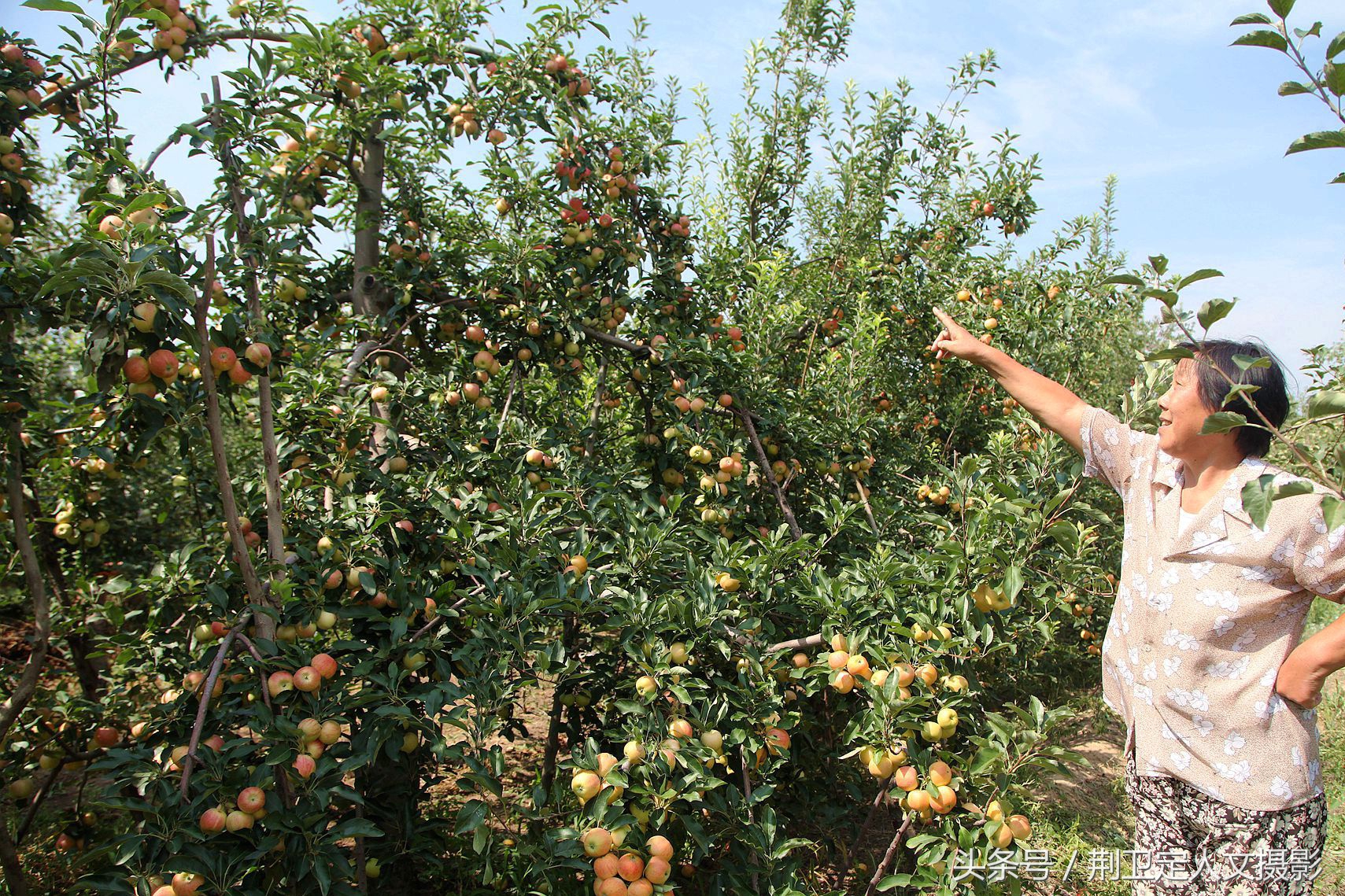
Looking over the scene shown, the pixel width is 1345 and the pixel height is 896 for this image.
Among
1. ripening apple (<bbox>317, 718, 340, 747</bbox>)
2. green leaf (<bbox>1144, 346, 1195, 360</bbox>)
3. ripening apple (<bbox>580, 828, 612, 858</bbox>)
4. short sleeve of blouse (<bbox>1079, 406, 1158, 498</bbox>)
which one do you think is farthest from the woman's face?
ripening apple (<bbox>317, 718, 340, 747</bbox>)

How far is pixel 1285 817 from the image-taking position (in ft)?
4.84

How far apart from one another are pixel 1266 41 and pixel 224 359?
5.51ft

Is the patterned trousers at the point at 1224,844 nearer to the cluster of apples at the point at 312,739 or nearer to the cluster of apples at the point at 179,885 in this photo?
the cluster of apples at the point at 312,739

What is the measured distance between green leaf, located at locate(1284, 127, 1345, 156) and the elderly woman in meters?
0.60

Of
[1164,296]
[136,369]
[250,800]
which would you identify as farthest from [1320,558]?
[136,369]

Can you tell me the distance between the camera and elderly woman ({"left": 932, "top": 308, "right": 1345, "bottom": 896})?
142cm

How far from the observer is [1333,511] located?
87cm

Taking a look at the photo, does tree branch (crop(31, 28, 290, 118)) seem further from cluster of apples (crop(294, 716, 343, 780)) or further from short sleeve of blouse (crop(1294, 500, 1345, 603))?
short sleeve of blouse (crop(1294, 500, 1345, 603))

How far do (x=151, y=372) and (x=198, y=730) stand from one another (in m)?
0.63

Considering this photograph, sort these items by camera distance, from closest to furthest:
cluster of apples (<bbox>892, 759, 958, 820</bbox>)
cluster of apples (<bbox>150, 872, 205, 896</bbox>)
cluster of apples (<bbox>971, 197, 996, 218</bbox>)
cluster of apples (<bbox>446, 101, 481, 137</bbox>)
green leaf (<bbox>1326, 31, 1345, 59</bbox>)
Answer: green leaf (<bbox>1326, 31, 1345, 59</bbox>) → cluster of apples (<bbox>150, 872, 205, 896</bbox>) → cluster of apples (<bbox>892, 759, 958, 820</bbox>) → cluster of apples (<bbox>446, 101, 481, 137</bbox>) → cluster of apples (<bbox>971, 197, 996, 218</bbox>)

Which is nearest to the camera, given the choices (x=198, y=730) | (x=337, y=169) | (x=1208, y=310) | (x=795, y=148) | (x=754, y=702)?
(x=1208, y=310)

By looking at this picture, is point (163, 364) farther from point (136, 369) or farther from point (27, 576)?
point (27, 576)

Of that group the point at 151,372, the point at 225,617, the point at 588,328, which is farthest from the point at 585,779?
the point at 588,328

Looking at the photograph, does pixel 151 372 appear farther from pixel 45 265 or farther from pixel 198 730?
pixel 198 730
